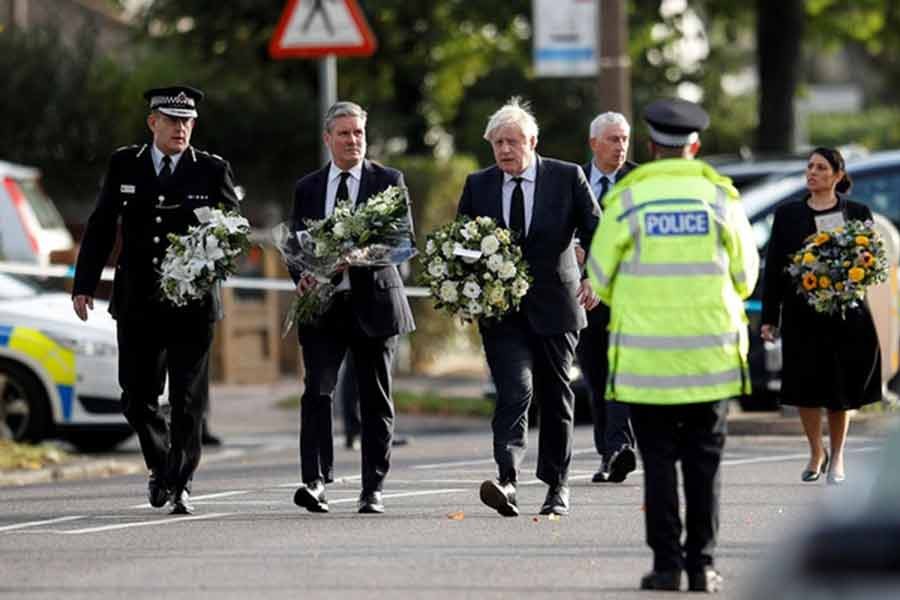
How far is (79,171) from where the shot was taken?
A: 3012cm

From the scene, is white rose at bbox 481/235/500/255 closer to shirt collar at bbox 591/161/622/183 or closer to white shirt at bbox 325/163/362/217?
white shirt at bbox 325/163/362/217

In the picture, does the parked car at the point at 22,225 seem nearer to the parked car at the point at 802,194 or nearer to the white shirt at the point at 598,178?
the parked car at the point at 802,194

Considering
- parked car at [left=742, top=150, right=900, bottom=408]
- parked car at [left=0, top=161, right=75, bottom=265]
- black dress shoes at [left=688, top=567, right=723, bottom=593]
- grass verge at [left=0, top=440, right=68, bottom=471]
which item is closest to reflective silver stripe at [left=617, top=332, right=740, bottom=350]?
black dress shoes at [left=688, top=567, right=723, bottom=593]

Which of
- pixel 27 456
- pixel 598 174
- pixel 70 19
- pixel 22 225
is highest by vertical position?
pixel 70 19

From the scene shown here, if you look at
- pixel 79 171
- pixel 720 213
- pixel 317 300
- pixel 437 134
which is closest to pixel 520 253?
pixel 317 300

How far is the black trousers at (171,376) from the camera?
35.6 feet

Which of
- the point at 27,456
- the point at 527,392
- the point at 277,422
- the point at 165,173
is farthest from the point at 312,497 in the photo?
the point at 277,422

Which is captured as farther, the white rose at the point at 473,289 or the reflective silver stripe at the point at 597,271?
the white rose at the point at 473,289

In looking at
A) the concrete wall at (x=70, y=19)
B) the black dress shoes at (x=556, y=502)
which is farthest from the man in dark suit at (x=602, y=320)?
the concrete wall at (x=70, y=19)

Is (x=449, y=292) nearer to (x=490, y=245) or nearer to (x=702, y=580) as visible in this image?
(x=490, y=245)

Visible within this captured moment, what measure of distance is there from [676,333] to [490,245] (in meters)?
2.33

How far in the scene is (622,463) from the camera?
1200 cm

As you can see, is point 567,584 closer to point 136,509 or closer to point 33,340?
point 136,509

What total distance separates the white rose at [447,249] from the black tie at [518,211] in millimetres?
332
